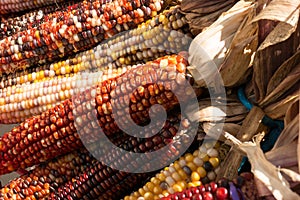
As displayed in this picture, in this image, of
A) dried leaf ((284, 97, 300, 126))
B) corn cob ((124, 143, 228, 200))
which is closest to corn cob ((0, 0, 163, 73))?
corn cob ((124, 143, 228, 200))

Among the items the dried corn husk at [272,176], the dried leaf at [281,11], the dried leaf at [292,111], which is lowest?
the dried corn husk at [272,176]

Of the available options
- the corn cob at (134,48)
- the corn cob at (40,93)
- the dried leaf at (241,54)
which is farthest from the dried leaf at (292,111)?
the corn cob at (40,93)

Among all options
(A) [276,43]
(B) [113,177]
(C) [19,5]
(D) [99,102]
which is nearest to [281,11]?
(A) [276,43]

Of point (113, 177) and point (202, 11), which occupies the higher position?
point (202, 11)

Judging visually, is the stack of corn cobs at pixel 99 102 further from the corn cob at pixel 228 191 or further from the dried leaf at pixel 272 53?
the dried leaf at pixel 272 53

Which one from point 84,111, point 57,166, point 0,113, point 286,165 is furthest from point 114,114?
point 0,113

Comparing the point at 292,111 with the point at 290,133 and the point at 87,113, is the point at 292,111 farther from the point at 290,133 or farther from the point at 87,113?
the point at 87,113

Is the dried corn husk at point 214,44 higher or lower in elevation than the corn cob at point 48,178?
higher

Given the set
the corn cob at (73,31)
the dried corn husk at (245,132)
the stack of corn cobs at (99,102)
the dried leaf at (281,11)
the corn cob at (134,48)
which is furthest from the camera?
the corn cob at (73,31)
